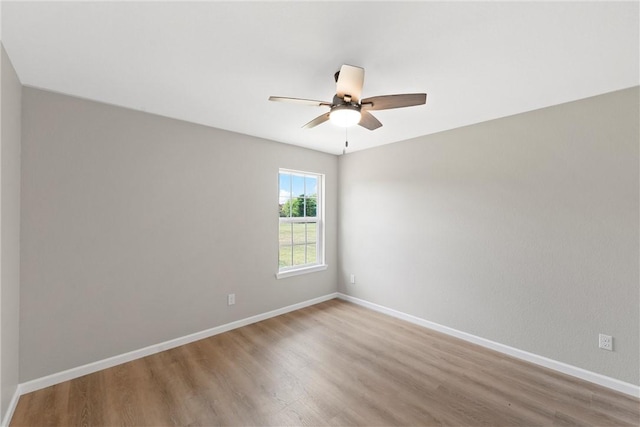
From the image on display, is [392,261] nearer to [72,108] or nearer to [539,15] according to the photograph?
[539,15]

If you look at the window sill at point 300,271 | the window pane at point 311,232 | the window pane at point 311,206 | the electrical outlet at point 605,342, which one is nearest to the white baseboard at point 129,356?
the window sill at point 300,271

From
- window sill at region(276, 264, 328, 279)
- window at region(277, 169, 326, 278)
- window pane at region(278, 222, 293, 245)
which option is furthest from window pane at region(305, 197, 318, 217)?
window sill at region(276, 264, 328, 279)

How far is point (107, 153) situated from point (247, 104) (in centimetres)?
134

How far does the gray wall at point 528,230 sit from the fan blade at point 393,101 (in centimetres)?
154

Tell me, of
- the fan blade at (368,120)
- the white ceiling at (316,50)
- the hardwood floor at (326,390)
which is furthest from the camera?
the fan blade at (368,120)

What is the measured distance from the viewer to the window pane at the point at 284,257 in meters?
3.77

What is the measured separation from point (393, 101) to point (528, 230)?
192 centimetres

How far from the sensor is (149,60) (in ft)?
5.69

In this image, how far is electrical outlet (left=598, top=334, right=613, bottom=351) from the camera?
6.93ft

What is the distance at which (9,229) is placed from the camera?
1.74 meters

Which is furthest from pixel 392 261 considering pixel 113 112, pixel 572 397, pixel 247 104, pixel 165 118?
pixel 113 112

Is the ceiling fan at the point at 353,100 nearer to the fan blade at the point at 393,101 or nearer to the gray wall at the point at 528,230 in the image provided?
the fan blade at the point at 393,101

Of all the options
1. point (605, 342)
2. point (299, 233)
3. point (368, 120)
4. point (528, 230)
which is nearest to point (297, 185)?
point (299, 233)

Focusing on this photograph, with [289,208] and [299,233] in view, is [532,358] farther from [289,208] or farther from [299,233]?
[289,208]
